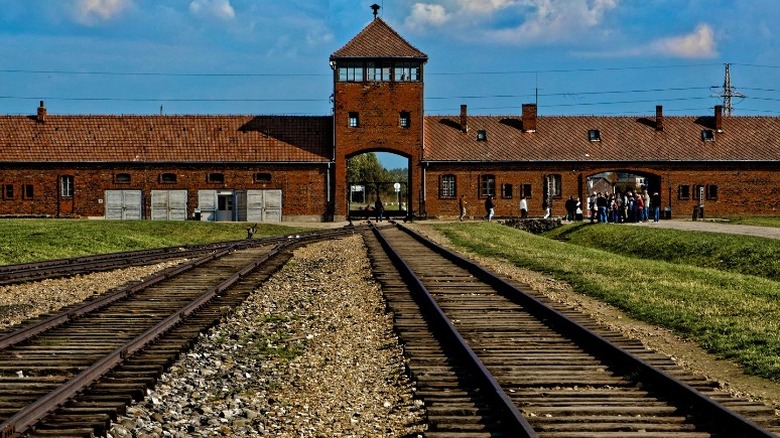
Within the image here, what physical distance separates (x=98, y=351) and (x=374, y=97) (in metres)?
43.6

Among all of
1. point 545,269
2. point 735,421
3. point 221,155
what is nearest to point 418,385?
point 735,421

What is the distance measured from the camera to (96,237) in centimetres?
2766

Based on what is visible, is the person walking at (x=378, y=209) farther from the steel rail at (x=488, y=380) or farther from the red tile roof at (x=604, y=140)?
the steel rail at (x=488, y=380)

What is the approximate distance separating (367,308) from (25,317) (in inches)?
170

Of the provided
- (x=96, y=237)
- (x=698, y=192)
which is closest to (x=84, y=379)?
(x=96, y=237)

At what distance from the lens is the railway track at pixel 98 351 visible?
5.95 metres

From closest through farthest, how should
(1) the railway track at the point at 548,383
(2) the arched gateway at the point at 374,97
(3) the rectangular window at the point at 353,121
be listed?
(1) the railway track at the point at 548,383 < (2) the arched gateway at the point at 374,97 < (3) the rectangular window at the point at 353,121

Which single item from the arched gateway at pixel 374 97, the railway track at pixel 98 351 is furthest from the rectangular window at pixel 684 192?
the railway track at pixel 98 351

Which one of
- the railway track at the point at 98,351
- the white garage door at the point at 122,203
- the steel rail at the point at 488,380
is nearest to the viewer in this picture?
the steel rail at the point at 488,380

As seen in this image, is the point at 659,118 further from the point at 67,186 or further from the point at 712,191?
the point at 67,186

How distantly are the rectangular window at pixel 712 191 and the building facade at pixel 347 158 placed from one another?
0.06 meters

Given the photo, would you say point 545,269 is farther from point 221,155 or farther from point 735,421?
point 221,155

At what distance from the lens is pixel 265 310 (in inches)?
467

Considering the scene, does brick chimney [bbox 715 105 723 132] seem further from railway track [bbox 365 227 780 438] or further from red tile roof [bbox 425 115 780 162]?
railway track [bbox 365 227 780 438]
